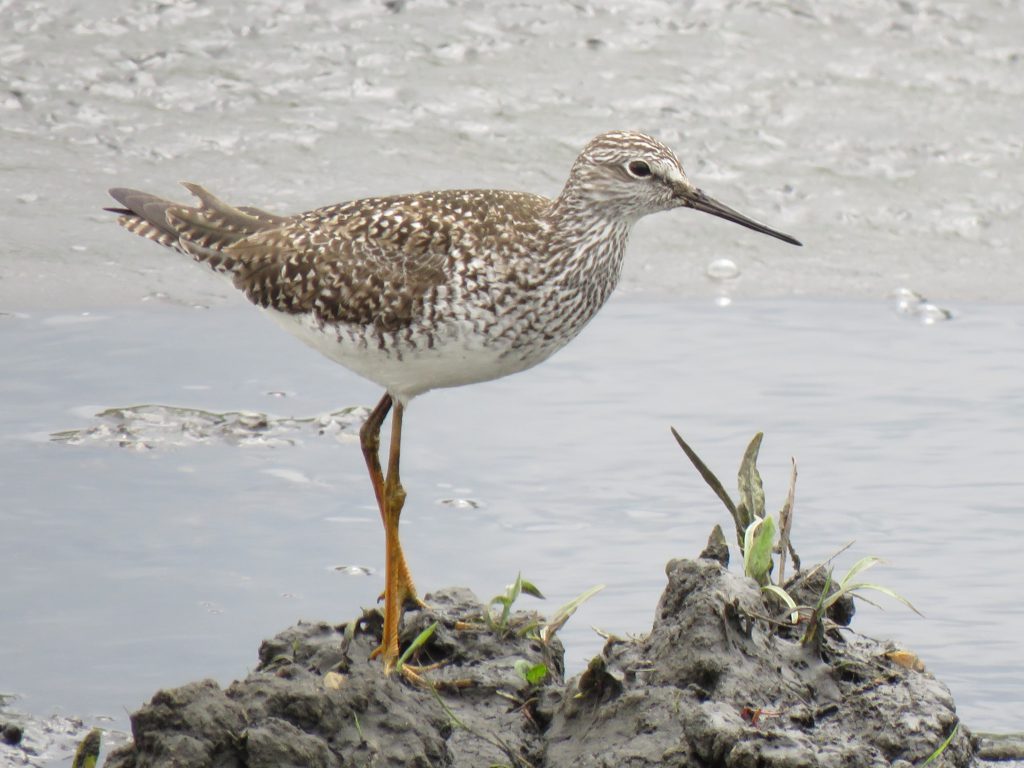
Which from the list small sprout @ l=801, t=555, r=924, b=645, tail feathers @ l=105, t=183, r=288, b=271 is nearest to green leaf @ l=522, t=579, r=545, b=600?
small sprout @ l=801, t=555, r=924, b=645

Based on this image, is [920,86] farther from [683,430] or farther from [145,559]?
[145,559]

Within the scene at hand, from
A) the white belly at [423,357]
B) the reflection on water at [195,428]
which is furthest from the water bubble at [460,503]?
the white belly at [423,357]

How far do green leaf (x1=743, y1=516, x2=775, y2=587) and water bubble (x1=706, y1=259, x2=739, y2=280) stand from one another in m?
3.66

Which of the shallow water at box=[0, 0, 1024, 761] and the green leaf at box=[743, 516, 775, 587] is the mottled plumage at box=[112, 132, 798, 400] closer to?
the shallow water at box=[0, 0, 1024, 761]

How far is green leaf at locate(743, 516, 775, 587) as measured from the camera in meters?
5.07

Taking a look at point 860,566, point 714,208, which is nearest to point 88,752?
point 860,566

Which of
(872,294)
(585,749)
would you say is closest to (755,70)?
(872,294)

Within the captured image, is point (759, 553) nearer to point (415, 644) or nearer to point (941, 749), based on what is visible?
point (941, 749)

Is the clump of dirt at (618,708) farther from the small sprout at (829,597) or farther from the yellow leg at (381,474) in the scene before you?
the yellow leg at (381,474)

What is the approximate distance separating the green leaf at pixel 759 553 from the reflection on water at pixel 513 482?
0.69 m

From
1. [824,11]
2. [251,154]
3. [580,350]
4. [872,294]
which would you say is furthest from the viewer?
[824,11]

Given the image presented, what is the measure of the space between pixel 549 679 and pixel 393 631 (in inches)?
22.1

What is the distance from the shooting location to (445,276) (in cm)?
556

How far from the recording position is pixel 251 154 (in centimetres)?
958
